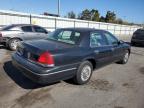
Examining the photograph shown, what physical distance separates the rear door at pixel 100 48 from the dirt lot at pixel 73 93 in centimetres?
60

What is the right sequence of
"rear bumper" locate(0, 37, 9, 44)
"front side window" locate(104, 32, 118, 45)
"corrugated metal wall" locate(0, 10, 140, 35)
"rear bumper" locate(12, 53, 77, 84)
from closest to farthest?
1. "rear bumper" locate(12, 53, 77, 84)
2. "front side window" locate(104, 32, 118, 45)
3. "rear bumper" locate(0, 37, 9, 44)
4. "corrugated metal wall" locate(0, 10, 140, 35)

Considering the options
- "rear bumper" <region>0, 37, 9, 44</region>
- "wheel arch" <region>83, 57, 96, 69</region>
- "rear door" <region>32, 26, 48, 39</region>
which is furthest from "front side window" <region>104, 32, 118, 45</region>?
"rear bumper" <region>0, 37, 9, 44</region>

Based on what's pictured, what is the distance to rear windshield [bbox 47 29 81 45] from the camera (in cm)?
552

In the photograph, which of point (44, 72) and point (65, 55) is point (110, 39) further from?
point (44, 72)

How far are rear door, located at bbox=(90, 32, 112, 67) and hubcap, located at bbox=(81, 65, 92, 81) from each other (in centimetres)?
47

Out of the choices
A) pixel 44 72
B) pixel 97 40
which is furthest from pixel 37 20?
pixel 44 72

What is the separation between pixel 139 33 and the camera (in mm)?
16906

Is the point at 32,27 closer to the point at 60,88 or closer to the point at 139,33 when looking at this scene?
the point at 60,88

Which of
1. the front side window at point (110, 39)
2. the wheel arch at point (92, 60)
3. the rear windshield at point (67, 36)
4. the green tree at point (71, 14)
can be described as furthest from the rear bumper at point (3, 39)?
the green tree at point (71, 14)

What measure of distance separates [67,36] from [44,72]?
169cm

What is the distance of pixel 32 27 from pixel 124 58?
225 inches

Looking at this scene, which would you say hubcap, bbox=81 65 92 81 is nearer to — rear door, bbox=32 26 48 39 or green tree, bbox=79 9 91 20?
rear door, bbox=32 26 48 39

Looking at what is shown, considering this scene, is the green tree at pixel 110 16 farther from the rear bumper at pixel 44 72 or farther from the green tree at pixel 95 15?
the rear bumper at pixel 44 72

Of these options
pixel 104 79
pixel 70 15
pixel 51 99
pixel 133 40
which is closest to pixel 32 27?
pixel 104 79
